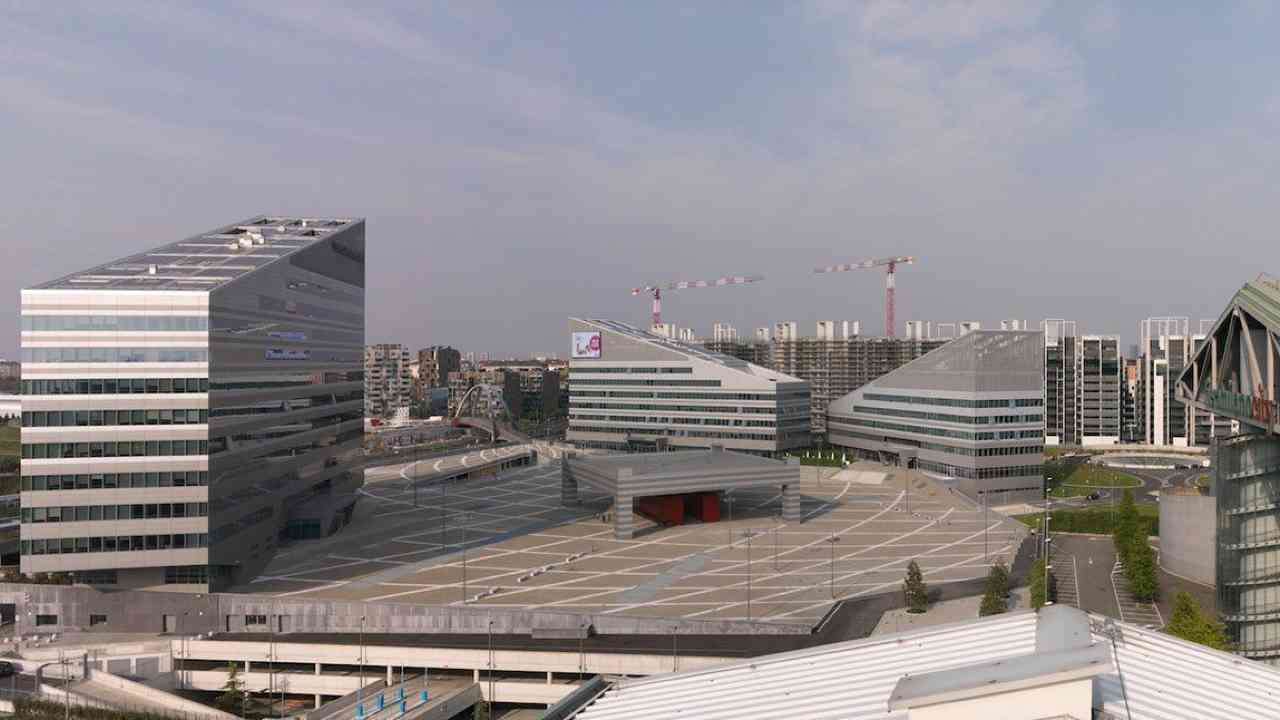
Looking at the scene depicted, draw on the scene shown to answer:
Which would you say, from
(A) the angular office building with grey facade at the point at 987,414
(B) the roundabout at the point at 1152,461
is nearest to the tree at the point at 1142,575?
(A) the angular office building with grey facade at the point at 987,414

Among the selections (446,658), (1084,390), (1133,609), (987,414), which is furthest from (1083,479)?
(446,658)

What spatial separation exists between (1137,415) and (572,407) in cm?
7588

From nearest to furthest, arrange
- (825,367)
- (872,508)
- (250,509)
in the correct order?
1. (250,509)
2. (872,508)
3. (825,367)

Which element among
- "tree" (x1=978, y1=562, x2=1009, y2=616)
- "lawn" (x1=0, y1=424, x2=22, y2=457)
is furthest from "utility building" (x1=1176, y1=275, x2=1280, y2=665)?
"lawn" (x1=0, y1=424, x2=22, y2=457)

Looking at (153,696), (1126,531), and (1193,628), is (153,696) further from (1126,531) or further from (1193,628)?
(1126,531)

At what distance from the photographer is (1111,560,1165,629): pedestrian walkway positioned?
38.7 meters

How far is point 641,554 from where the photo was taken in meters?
51.4

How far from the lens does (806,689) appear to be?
15344 millimetres

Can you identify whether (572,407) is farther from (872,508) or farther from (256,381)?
(256,381)

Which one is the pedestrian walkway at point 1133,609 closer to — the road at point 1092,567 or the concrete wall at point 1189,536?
the road at point 1092,567

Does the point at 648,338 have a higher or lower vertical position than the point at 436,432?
higher

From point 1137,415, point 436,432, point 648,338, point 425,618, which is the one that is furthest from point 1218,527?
point 436,432

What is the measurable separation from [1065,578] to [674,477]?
22527 millimetres

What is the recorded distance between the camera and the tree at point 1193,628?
90.7 ft
